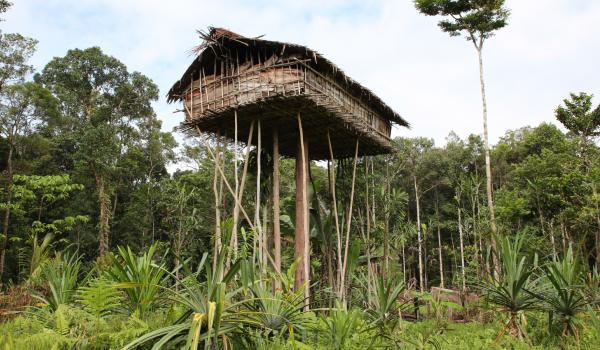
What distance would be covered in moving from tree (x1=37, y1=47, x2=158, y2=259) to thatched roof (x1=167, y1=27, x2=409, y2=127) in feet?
43.7

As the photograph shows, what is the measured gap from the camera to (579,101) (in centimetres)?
2022

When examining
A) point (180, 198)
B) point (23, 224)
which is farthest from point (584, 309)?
point (23, 224)

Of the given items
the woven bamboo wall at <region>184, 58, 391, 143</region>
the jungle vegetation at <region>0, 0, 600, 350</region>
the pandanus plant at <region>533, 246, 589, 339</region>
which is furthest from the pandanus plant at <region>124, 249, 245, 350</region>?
the woven bamboo wall at <region>184, 58, 391, 143</region>

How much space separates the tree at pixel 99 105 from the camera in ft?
80.8

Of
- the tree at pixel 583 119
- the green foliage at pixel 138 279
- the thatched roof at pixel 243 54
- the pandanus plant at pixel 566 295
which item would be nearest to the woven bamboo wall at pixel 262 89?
the thatched roof at pixel 243 54

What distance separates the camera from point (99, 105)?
27.8 metres

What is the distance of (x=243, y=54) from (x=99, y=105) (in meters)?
18.5

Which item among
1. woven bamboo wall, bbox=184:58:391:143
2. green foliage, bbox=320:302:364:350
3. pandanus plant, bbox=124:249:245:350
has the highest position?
woven bamboo wall, bbox=184:58:391:143

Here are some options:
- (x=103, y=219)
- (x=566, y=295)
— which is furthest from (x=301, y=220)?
(x=103, y=219)

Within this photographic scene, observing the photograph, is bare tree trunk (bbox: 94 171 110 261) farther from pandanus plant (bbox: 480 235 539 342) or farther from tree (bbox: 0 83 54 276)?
pandanus plant (bbox: 480 235 539 342)

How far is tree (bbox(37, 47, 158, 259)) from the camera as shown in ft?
80.8

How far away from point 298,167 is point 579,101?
14154 millimetres

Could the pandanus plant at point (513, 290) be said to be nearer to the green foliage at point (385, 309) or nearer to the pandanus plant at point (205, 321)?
the green foliage at point (385, 309)

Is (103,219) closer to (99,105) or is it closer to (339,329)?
(99,105)
